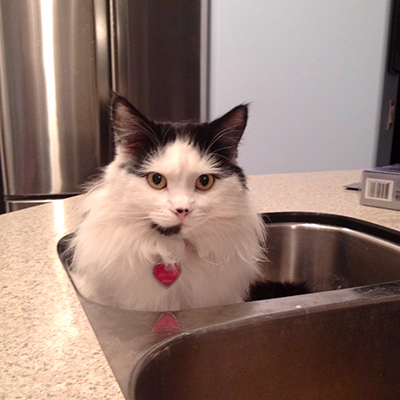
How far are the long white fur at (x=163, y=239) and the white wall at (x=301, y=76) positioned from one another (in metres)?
2.10

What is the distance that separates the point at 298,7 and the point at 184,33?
2.86 feet

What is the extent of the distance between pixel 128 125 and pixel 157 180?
0.50 feet

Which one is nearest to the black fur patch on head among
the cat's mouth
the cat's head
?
the cat's head

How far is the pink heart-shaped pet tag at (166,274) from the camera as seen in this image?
0.76 metres

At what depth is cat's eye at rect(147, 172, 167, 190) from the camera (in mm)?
751

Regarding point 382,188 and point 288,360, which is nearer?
point 288,360

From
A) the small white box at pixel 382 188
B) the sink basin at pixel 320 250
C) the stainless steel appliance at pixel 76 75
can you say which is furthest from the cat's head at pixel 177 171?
the stainless steel appliance at pixel 76 75

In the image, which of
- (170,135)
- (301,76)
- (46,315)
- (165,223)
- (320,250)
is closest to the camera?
(46,315)

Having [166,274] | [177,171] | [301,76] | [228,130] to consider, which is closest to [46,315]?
[166,274]

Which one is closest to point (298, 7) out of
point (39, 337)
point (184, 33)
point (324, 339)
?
point (184, 33)

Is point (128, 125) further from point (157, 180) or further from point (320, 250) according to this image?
point (320, 250)

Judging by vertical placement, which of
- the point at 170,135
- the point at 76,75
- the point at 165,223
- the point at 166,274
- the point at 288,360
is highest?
the point at 76,75

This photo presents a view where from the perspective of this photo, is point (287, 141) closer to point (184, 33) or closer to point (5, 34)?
point (184, 33)

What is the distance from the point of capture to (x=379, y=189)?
126 cm
